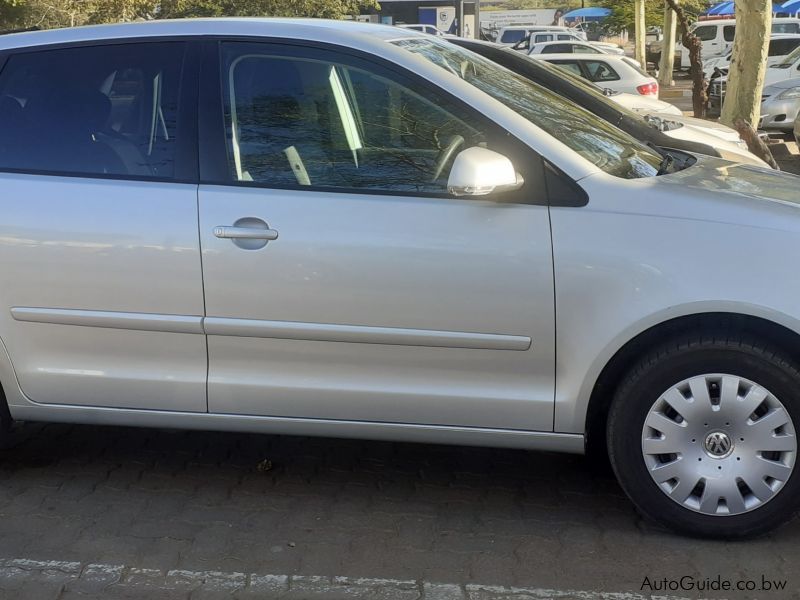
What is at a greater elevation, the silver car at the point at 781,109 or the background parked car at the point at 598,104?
the background parked car at the point at 598,104

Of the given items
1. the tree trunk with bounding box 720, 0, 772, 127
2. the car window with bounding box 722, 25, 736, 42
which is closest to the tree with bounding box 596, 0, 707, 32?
the car window with bounding box 722, 25, 736, 42

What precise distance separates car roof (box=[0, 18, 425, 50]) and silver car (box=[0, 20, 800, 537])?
0.04 feet

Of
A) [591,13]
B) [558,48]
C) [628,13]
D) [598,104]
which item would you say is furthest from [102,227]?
[591,13]

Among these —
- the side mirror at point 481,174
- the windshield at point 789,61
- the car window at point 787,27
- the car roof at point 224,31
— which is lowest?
the windshield at point 789,61

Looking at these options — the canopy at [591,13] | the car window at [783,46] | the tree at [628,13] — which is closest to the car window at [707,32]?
the tree at [628,13]

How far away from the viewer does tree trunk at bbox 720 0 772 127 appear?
11.9m

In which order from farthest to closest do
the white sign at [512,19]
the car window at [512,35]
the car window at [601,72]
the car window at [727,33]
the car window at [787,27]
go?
1. the white sign at [512,19]
2. the car window at [512,35]
3. the car window at [727,33]
4. the car window at [787,27]
5. the car window at [601,72]

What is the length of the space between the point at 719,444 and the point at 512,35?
31.7 m

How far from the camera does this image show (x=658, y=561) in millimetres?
3246

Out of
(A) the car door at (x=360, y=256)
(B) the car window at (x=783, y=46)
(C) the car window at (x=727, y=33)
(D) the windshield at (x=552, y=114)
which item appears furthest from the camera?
(C) the car window at (x=727, y=33)

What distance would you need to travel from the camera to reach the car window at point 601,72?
14.2 m

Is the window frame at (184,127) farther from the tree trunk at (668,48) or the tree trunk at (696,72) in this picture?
the tree trunk at (668,48)

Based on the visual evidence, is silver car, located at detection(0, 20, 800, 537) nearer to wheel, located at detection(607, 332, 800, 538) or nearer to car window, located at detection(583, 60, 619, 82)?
wheel, located at detection(607, 332, 800, 538)

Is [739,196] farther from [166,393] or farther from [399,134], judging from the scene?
[166,393]
